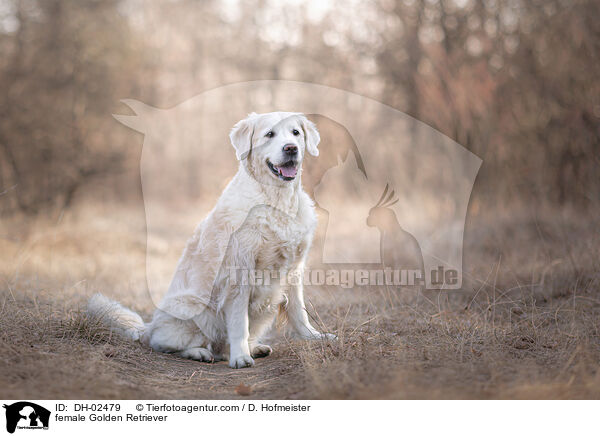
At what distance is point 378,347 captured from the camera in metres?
3.17

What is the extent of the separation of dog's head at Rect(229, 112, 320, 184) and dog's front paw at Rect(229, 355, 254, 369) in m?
1.23

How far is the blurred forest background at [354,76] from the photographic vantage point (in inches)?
234

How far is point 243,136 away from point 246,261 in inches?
37.0

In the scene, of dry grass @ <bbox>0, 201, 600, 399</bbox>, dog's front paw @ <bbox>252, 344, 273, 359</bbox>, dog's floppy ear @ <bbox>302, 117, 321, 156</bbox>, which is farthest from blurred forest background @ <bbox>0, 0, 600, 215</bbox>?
dog's front paw @ <bbox>252, 344, 273, 359</bbox>

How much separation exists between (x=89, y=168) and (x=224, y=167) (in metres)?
4.19

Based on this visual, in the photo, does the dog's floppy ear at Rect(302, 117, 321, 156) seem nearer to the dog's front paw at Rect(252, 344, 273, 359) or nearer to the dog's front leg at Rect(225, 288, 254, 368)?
the dog's front leg at Rect(225, 288, 254, 368)

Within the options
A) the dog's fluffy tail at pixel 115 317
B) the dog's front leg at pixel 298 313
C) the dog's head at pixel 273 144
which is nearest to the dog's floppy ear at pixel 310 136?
the dog's head at pixel 273 144

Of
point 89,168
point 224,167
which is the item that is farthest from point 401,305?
point 224,167

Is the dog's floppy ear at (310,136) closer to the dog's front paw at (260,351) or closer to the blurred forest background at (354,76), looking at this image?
the dog's front paw at (260,351)

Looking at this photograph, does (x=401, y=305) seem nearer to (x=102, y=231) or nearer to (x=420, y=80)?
(x=420, y=80)

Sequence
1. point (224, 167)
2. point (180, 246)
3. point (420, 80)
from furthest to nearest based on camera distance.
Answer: point (224, 167) < point (180, 246) < point (420, 80)

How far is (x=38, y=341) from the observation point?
3199 millimetres

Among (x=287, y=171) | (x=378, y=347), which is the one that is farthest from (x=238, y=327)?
(x=287, y=171)

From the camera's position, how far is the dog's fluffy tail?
3496mm
